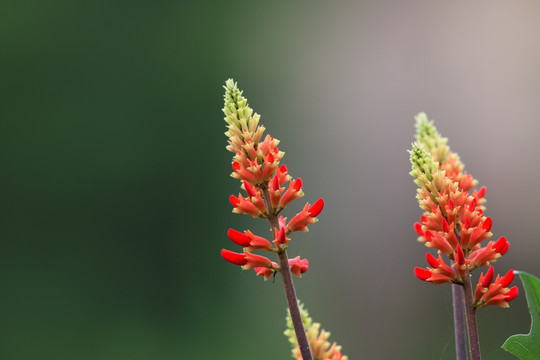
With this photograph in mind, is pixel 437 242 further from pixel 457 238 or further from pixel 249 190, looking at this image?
pixel 249 190

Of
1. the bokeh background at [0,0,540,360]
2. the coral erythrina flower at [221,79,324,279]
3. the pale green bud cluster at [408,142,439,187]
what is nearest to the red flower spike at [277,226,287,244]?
the coral erythrina flower at [221,79,324,279]

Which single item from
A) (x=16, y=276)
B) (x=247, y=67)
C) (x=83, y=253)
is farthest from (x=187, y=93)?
(x=16, y=276)

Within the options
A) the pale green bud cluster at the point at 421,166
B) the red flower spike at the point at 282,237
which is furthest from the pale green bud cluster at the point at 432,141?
the red flower spike at the point at 282,237

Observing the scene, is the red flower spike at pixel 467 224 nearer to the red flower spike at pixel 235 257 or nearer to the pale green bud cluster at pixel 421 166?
the pale green bud cluster at pixel 421 166

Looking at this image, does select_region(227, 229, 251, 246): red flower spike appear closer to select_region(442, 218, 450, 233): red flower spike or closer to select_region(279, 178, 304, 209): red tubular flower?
select_region(279, 178, 304, 209): red tubular flower

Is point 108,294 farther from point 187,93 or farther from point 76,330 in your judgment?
point 187,93

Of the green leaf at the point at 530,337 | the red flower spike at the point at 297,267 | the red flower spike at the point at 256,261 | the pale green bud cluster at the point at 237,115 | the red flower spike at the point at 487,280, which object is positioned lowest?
the green leaf at the point at 530,337
